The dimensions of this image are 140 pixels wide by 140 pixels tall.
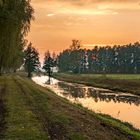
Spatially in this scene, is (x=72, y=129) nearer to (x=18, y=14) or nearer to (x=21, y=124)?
(x=21, y=124)

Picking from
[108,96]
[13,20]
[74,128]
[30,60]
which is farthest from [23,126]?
[30,60]

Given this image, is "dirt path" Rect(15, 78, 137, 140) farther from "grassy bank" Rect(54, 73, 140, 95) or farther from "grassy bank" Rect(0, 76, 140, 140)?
"grassy bank" Rect(54, 73, 140, 95)

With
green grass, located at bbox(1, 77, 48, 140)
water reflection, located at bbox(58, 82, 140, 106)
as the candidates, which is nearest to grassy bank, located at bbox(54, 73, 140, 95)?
water reflection, located at bbox(58, 82, 140, 106)

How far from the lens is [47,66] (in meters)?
193

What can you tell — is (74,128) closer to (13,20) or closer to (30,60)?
(13,20)

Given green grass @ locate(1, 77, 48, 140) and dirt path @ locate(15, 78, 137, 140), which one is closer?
green grass @ locate(1, 77, 48, 140)

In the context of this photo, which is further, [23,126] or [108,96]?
[108,96]

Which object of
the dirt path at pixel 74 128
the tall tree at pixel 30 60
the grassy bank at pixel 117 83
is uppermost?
the tall tree at pixel 30 60

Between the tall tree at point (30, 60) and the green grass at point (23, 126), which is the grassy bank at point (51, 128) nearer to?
the green grass at point (23, 126)

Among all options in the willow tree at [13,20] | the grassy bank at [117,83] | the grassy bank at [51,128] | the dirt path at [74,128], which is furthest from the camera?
the grassy bank at [117,83]

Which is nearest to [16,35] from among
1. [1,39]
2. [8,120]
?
[1,39]

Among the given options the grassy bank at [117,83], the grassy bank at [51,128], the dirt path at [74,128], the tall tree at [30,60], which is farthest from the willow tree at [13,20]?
the tall tree at [30,60]

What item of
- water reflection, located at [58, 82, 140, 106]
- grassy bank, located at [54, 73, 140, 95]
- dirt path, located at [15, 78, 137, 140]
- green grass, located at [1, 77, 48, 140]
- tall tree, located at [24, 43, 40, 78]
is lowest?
water reflection, located at [58, 82, 140, 106]

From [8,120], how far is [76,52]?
164005mm
